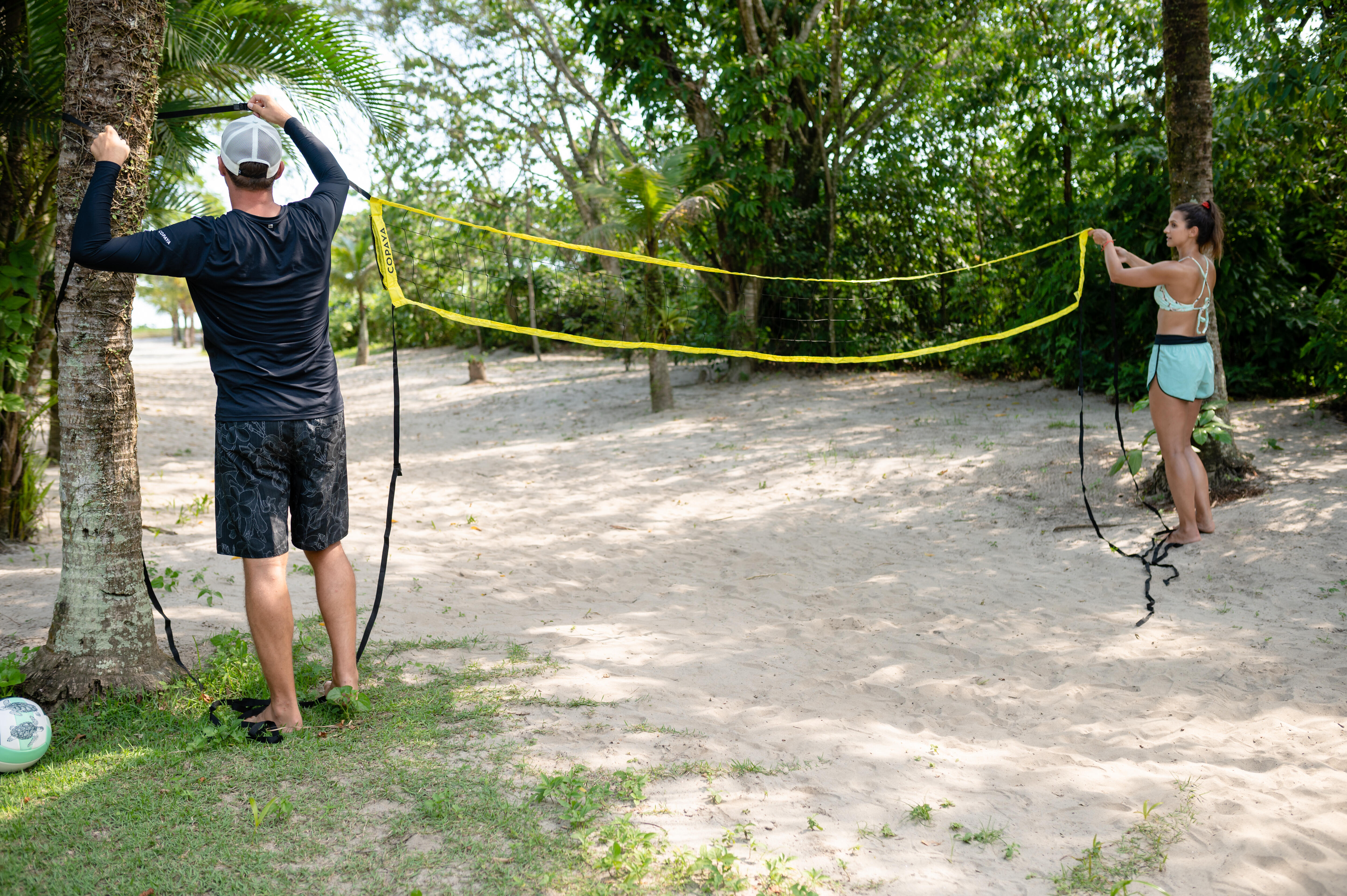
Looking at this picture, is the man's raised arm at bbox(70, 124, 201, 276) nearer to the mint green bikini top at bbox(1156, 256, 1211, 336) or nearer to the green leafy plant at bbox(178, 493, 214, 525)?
the green leafy plant at bbox(178, 493, 214, 525)

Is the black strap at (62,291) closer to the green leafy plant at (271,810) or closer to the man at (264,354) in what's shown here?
the man at (264,354)

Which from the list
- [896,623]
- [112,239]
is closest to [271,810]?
[112,239]

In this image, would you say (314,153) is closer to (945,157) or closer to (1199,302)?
(1199,302)

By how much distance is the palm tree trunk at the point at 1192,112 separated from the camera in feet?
18.7

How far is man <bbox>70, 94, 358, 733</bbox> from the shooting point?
8.79 feet

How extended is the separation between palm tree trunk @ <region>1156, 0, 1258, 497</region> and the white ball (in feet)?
20.5

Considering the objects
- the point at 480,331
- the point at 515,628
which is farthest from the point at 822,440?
the point at 480,331

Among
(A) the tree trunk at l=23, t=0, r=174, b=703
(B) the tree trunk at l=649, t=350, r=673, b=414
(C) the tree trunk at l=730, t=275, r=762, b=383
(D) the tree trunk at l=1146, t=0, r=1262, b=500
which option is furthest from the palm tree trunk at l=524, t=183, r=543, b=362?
(A) the tree trunk at l=23, t=0, r=174, b=703

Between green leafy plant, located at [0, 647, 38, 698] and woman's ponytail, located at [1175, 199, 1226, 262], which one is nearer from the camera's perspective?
green leafy plant, located at [0, 647, 38, 698]

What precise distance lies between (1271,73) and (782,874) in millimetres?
6015

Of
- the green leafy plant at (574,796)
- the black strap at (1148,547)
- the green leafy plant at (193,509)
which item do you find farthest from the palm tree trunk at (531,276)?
the green leafy plant at (574,796)

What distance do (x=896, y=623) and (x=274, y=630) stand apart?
287 centimetres

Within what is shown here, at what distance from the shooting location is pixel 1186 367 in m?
4.88

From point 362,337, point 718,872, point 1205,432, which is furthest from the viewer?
point 362,337
